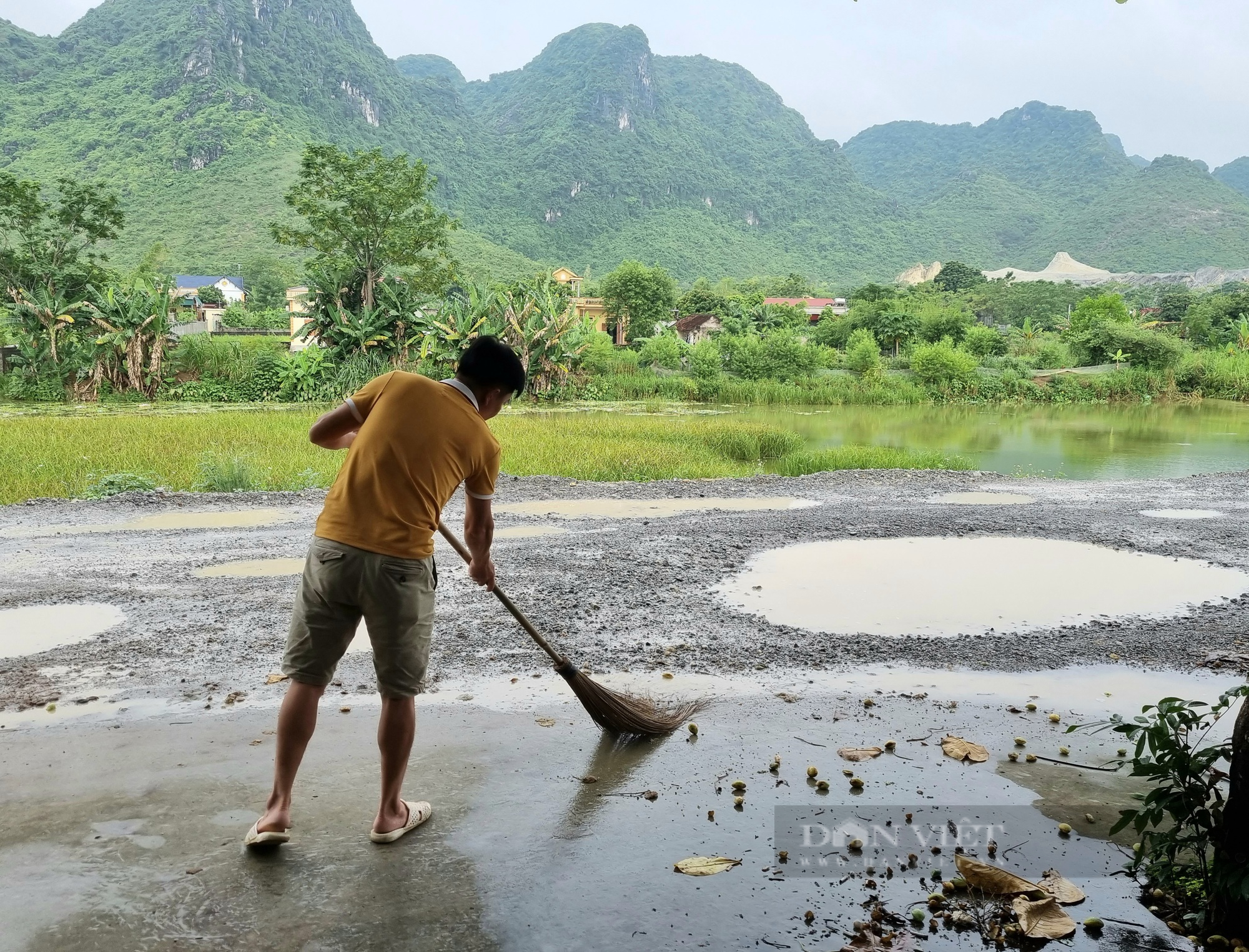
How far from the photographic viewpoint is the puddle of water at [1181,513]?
8.91 meters

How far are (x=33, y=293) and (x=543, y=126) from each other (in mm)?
102778

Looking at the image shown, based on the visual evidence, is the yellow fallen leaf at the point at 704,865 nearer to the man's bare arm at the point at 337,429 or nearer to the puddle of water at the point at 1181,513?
the man's bare arm at the point at 337,429

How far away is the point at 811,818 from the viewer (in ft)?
9.34

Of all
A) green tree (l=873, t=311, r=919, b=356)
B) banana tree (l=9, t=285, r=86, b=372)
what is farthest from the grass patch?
green tree (l=873, t=311, r=919, b=356)

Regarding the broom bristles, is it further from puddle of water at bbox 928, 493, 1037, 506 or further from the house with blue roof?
the house with blue roof

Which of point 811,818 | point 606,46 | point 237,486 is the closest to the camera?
point 811,818

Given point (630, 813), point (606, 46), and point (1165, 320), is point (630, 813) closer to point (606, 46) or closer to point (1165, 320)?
point (1165, 320)

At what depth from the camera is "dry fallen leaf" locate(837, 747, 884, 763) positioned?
3.27 meters

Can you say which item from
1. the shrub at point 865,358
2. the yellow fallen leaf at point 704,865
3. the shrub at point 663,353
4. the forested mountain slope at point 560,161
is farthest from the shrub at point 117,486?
the forested mountain slope at point 560,161

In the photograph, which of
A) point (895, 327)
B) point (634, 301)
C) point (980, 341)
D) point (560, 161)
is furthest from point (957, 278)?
point (560, 161)

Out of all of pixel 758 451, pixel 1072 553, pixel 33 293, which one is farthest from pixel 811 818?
pixel 33 293

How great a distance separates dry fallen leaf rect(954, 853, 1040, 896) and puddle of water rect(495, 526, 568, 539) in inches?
208

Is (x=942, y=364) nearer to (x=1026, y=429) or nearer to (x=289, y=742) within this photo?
(x=1026, y=429)

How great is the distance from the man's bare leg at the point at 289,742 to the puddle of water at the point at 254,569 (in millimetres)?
3618
